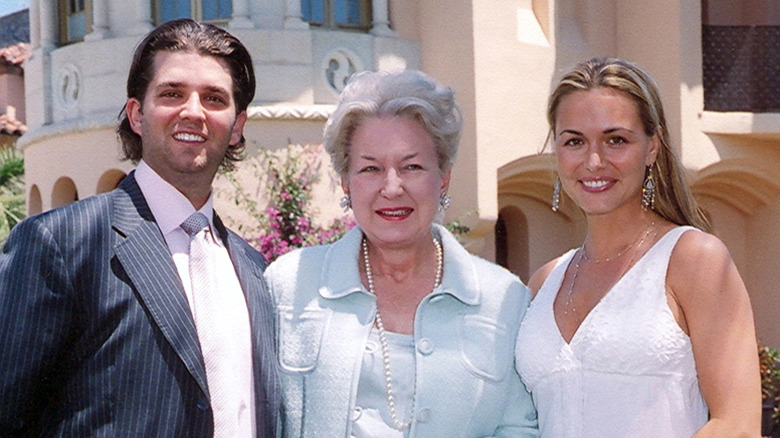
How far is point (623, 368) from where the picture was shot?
3182 millimetres

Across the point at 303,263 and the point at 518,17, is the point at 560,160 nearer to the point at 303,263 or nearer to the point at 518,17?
the point at 303,263

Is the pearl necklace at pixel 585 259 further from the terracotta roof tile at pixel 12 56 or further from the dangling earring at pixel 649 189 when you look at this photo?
the terracotta roof tile at pixel 12 56

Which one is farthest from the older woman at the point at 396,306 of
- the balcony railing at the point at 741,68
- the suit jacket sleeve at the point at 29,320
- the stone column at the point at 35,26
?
the stone column at the point at 35,26

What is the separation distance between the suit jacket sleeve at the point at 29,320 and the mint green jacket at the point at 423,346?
73 centimetres

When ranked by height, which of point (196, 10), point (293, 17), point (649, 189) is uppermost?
point (196, 10)

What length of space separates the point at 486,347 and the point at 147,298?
41.6 inches

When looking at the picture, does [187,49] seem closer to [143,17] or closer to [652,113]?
[652,113]

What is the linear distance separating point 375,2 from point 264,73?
1.51 meters

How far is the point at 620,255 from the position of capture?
3.43 meters

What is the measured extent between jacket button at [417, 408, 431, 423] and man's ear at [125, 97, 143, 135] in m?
1.21

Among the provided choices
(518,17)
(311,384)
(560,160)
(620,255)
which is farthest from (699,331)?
(518,17)

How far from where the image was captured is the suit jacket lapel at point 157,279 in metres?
2.90

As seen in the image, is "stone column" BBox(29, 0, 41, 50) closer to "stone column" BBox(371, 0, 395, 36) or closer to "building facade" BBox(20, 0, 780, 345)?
"building facade" BBox(20, 0, 780, 345)

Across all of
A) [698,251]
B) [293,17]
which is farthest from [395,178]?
[293,17]
